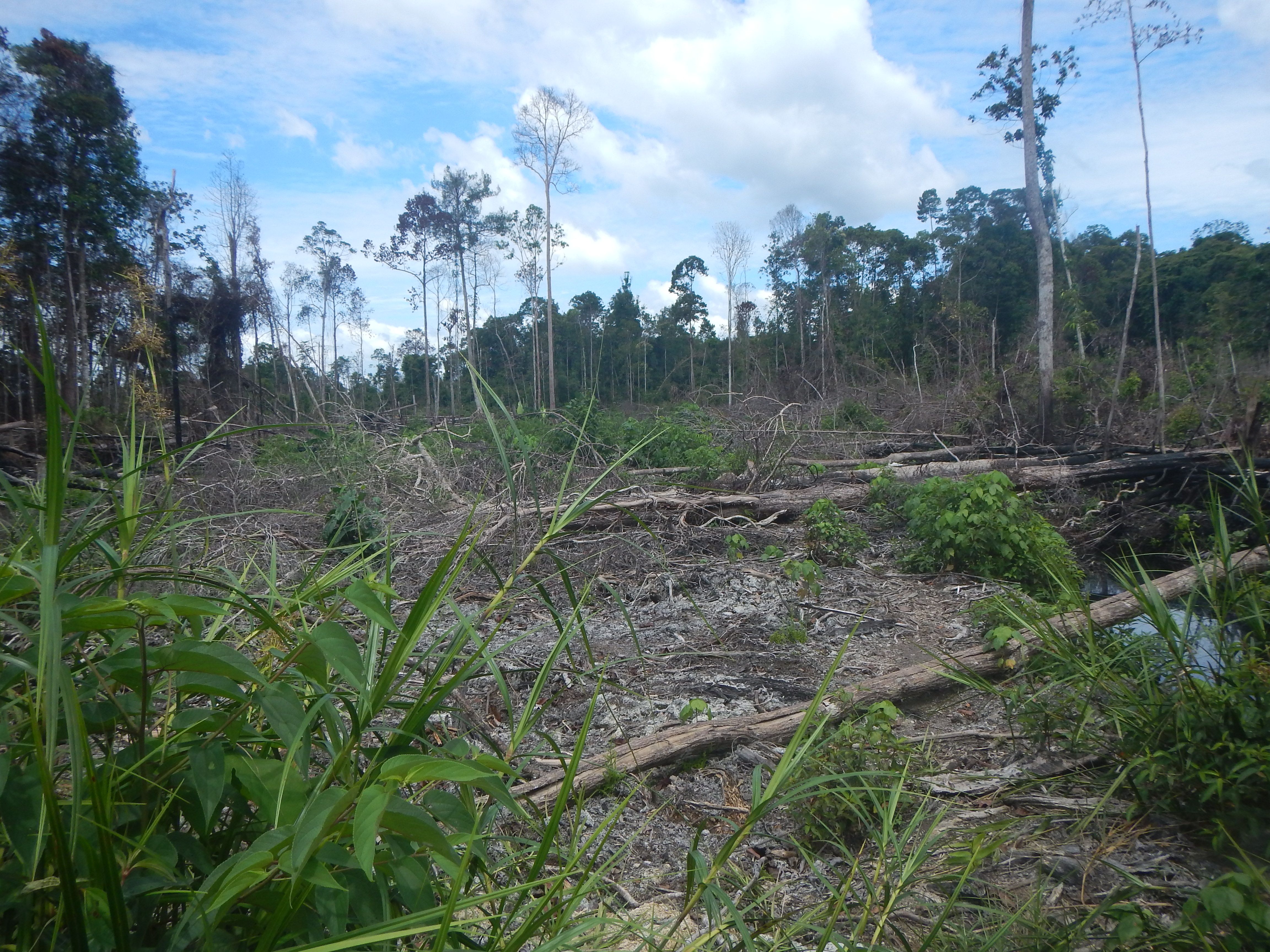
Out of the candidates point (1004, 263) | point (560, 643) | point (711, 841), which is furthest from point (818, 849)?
point (1004, 263)

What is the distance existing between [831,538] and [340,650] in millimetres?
5682

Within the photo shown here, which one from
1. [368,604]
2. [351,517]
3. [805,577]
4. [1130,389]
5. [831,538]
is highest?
[1130,389]

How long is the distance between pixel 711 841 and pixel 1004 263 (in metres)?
33.0

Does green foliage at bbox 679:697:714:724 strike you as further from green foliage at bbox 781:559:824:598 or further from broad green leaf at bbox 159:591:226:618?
broad green leaf at bbox 159:591:226:618

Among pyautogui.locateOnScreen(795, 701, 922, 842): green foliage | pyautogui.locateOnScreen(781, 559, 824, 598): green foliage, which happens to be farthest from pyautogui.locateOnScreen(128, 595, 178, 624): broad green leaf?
pyautogui.locateOnScreen(781, 559, 824, 598): green foliage

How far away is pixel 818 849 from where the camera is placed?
2.39 m

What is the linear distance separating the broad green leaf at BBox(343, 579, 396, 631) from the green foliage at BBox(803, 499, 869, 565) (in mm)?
5494

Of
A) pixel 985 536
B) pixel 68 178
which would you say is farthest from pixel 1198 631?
pixel 68 178

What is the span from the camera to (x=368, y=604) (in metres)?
0.94

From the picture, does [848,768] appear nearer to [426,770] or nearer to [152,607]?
[426,770]

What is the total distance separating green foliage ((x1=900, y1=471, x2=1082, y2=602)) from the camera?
548cm

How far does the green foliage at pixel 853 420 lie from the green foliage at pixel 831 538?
19.2ft

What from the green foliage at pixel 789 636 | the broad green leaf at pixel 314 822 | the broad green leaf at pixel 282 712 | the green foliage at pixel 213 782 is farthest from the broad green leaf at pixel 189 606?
the green foliage at pixel 789 636

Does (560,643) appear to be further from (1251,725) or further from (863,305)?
(863,305)
